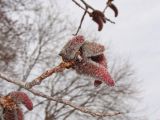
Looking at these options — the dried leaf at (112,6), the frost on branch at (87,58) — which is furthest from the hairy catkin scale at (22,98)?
the dried leaf at (112,6)

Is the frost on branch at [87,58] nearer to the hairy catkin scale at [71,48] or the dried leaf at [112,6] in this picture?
the hairy catkin scale at [71,48]

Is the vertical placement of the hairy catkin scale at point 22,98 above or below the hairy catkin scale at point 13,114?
above

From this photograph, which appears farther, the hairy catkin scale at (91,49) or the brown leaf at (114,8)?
the brown leaf at (114,8)

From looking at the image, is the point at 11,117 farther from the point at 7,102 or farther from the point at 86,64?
the point at 86,64

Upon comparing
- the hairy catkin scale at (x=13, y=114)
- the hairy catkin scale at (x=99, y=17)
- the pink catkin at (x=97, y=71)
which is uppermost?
the hairy catkin scale at (x=99, y=17)

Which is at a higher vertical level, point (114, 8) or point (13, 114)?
point (114, 8)

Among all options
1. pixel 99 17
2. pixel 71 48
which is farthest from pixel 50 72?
pixel 99 17

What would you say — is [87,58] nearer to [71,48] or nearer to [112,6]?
[71,48]

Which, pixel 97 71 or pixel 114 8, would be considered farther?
pixel 114 8
